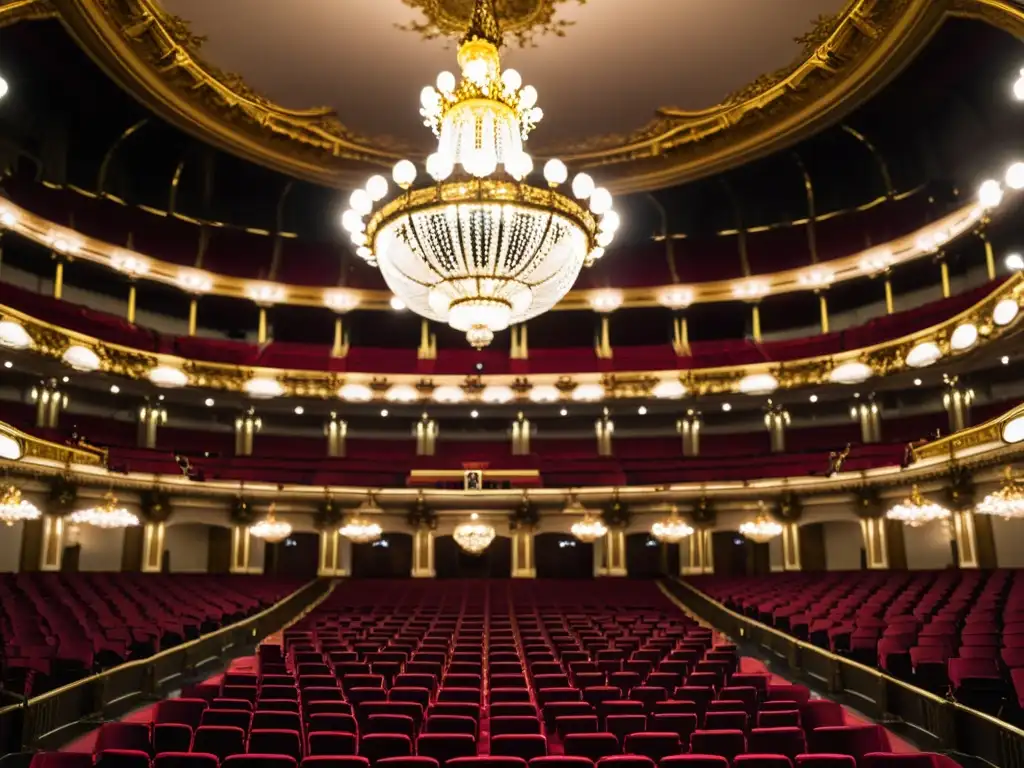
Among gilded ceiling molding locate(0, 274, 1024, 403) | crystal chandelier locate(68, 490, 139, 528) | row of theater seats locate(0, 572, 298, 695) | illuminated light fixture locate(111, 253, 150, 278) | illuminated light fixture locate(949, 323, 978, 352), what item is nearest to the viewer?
row of theater seats locate(0, 572, 298, 695)

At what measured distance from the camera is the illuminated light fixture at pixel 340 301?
2875cm

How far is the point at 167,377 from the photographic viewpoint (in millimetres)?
23844

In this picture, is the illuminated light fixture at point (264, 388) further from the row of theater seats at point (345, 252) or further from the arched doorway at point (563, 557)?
the arched doorway at point (563, 557)

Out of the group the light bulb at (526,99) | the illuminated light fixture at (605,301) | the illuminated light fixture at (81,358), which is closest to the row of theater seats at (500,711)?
the light bulb at (526,99)

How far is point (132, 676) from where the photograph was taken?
1009cm

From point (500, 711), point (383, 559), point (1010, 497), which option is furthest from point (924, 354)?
point (500, 711)

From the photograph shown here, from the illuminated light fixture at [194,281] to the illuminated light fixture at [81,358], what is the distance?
558 centimetres

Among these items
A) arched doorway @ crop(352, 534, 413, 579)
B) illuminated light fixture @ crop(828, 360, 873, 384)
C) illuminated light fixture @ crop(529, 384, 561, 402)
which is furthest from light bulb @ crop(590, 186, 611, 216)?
arched doorway @ crop(352, 534, 413, 579)

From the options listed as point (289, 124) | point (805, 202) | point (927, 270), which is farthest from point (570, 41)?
point (927, 270)

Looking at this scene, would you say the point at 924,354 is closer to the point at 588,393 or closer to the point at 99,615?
the point at 588,393

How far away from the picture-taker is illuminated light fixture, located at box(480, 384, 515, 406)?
2694 centimetres

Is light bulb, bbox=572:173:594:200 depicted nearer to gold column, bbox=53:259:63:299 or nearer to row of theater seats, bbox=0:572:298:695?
row of theater seats, bbox=0:572:298:695

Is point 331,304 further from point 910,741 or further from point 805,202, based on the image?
point 910,741

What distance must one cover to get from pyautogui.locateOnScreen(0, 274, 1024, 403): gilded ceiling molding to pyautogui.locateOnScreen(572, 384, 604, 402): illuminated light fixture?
0.15 metres
